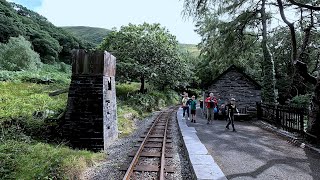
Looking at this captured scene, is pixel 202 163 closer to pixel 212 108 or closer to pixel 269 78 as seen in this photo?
pixel 212 108

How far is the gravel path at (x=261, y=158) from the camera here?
6.05m

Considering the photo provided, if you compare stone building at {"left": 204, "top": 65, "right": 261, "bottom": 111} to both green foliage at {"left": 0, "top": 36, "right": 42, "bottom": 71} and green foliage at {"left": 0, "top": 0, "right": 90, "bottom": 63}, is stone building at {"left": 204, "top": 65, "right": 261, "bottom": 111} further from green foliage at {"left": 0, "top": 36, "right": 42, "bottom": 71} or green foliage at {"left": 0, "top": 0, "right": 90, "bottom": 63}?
green foliage at {"left": 0, "top": 0, "right": 90, "bottom": 63}

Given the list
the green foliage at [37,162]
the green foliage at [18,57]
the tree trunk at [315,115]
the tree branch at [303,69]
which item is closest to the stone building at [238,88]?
the tree branch at [303,69]

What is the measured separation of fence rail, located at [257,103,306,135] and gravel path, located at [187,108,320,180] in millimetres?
947

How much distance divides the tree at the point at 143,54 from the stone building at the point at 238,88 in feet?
25.2

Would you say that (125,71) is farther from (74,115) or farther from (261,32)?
(74,115)

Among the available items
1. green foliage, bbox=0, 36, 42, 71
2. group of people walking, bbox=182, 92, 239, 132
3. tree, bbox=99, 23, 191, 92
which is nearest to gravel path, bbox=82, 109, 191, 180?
group of people walking, bbox=182, 92, 239, 132

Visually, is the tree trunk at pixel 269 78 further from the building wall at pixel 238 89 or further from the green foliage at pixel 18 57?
the green foliage at pixel 18 57

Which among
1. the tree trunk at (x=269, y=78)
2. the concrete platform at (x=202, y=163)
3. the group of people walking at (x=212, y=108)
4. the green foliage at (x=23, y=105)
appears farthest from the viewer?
the tree trunk at (x=269, y=78)

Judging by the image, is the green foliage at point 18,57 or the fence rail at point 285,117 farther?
the green foliage at point 18,57

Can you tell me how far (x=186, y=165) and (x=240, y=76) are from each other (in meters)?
12.6

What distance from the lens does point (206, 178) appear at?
5.50 metres

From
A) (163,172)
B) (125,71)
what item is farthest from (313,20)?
(125,71)

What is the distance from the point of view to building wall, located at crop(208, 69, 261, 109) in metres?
18.8
